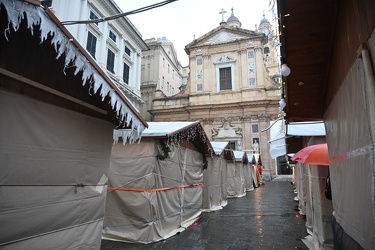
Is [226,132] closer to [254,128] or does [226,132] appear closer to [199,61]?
[254,128]

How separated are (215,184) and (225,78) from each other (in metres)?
21.2

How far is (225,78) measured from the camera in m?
30.3

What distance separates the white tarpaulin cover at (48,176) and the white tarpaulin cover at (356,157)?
11.3ft

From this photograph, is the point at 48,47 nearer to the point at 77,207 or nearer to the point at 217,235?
the point at 77,207

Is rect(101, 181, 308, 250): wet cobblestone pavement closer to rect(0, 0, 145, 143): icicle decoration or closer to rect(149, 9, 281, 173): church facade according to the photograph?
rect(0, 0, 145, 143): icicle decoration

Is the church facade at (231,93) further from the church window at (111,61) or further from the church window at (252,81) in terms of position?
the church window at (111,61)

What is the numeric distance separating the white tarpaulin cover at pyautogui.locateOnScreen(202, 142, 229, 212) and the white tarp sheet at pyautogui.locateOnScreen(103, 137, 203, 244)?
343 centimetres

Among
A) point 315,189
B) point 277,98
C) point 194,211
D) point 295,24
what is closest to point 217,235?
point 194,211

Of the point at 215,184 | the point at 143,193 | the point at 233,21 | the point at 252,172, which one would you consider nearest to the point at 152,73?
the point at 233,21

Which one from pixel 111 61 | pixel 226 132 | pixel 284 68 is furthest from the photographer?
pixel 226 132

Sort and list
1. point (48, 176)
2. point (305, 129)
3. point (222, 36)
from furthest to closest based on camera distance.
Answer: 1. point (222, 36)
2. point (305, 129)
3. point (48, 176)

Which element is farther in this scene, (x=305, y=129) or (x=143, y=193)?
(x=143, y=193)

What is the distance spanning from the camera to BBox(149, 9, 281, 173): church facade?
2736cm

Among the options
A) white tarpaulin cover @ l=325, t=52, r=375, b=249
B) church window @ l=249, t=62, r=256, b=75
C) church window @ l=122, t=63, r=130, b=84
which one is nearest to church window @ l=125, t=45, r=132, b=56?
church window @ l=122, t=63, r=130, b=84
